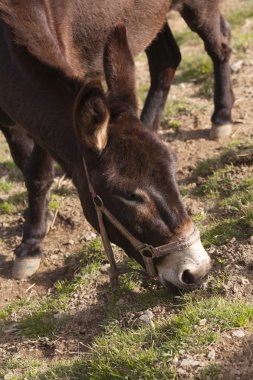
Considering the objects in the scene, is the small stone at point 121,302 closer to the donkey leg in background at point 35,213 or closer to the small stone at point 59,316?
the small stone at point 59,316

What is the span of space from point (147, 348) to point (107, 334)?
0.37 m

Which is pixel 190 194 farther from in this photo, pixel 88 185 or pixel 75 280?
pixel 88 185

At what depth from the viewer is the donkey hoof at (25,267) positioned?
480 centimetres

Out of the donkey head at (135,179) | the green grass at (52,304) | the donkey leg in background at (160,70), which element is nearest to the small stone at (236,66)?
the donkey leg in background at (160,70)

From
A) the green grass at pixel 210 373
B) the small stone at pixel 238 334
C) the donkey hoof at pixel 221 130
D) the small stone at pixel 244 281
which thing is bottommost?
the green grass at pixel 210 373

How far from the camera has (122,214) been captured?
360 centimetres

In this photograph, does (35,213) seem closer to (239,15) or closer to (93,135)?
(93,135)

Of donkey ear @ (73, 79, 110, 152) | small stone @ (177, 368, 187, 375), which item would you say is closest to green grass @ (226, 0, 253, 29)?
donkey ear @ (73, 79, 110, 152)

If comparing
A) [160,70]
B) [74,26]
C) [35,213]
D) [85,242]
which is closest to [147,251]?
[85,242]

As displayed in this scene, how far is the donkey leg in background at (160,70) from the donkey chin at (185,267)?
2.68 m

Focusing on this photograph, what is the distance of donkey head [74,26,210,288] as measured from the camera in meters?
3.47

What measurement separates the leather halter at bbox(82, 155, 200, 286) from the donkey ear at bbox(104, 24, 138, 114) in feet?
1.32

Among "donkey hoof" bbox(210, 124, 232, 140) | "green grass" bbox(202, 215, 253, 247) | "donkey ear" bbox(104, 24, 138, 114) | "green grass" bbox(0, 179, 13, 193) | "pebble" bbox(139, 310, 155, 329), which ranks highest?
"donkey ear" bbox(104, 24, 138, 114)

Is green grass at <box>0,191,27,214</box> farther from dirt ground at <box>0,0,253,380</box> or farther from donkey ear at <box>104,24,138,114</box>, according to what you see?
donkey ear at <box>104,24,138,114</box>
